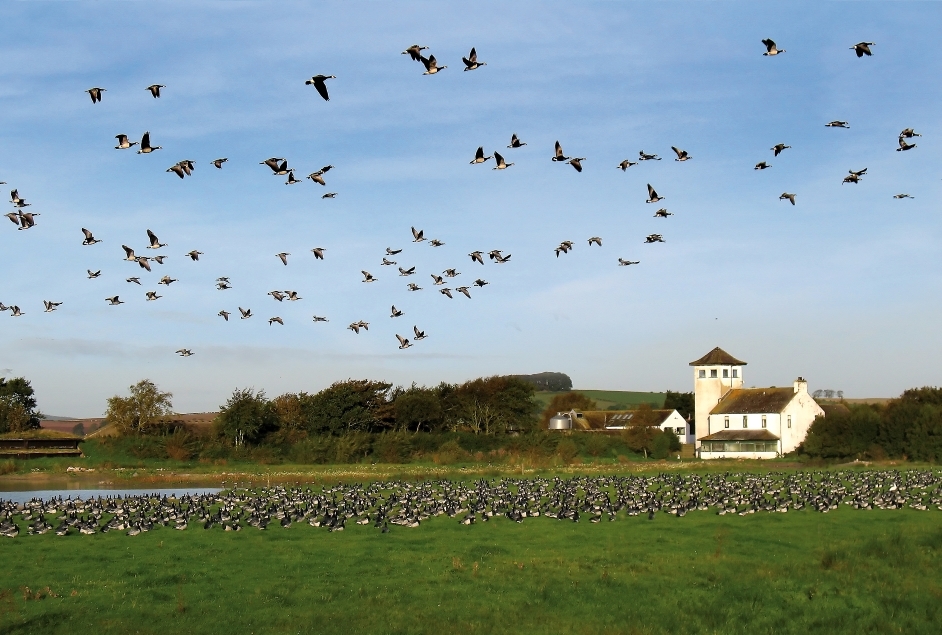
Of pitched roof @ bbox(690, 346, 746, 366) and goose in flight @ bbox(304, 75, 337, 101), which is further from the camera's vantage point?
pitched roof @ bbox(690, 346, 746, 366)

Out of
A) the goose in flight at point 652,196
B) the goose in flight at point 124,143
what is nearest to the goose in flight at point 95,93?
the goose in flight at point 124,143

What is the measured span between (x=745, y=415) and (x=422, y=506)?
6542cm

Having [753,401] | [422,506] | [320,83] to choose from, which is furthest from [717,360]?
[320,83]

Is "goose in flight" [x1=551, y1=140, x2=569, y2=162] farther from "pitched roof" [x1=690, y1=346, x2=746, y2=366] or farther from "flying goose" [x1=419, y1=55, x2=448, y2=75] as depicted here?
"pitched roof" [x1=690, y1=346, x2=746, y2=366]

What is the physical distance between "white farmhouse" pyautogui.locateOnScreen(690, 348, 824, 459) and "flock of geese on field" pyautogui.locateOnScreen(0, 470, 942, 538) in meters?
44.6

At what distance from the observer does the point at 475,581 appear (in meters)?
23.1

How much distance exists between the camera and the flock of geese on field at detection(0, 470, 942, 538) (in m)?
33.4

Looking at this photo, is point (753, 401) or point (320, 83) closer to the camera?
point (320, 83)

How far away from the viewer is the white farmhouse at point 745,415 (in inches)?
3666

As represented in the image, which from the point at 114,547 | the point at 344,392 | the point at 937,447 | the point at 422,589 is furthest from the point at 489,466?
the point at 422,589

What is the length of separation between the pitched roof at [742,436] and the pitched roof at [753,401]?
210 centimetres

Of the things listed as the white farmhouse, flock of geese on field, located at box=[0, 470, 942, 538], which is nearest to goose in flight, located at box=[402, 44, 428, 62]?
flock of geese on field, located at box=[0, 470, 942, 538]

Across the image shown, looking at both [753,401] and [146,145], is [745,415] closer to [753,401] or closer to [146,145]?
[753,401]

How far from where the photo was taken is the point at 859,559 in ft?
90.5
